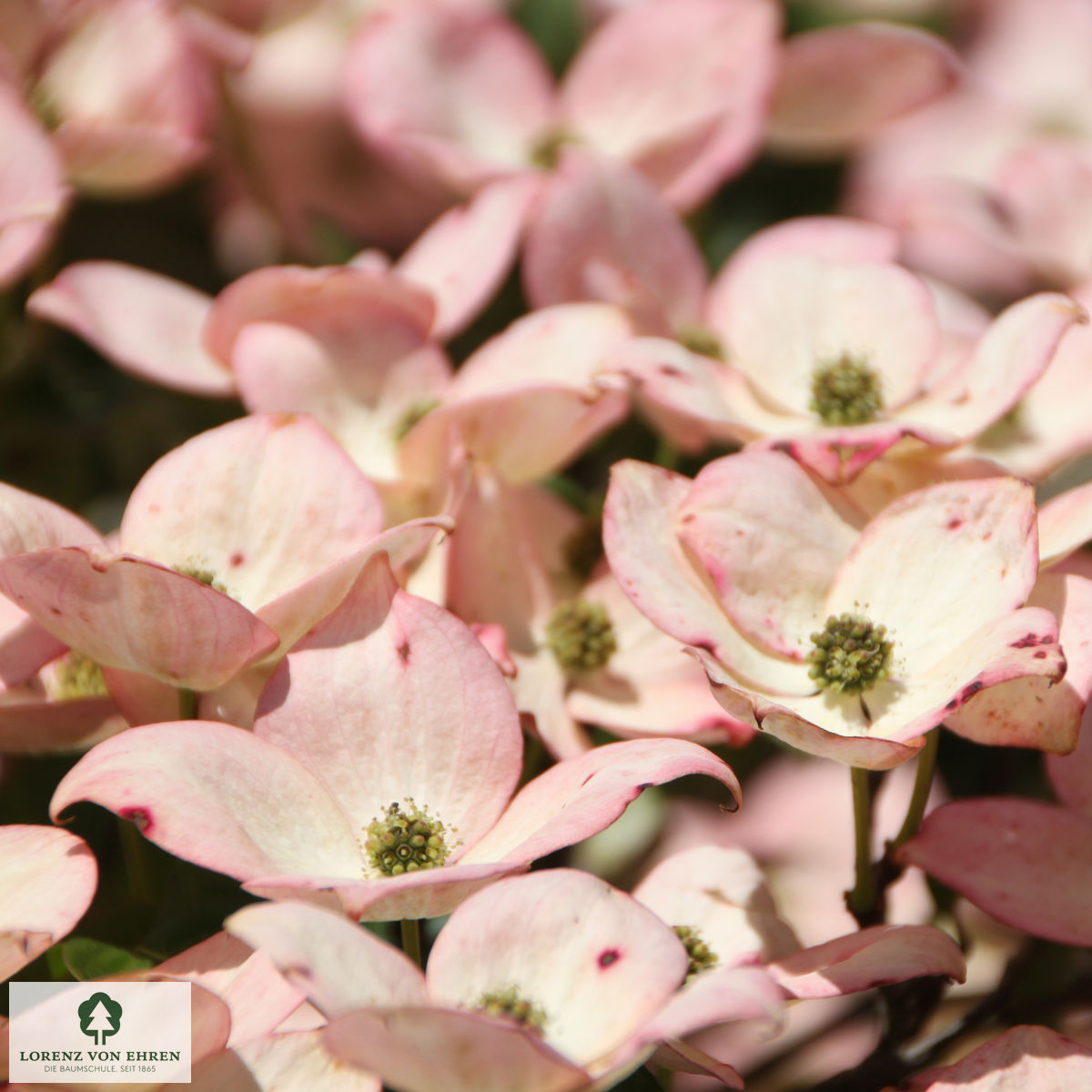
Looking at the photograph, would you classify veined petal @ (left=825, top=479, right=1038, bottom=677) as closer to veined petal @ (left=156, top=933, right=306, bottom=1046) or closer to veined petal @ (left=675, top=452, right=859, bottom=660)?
veined petal @ (left=675, top=452, right=859, bottom=660)

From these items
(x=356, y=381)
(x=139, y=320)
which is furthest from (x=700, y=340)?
(x=139, y=320)

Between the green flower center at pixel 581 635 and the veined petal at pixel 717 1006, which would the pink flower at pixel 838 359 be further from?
the veined petal at pixel 717 1006

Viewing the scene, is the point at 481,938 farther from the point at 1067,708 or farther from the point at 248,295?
the point at 248,295

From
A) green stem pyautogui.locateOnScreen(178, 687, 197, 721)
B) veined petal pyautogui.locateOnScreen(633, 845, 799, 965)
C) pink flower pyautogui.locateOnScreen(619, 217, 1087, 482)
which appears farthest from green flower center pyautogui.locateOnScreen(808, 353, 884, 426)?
green stem pyautogui.locateOnScreen(178, 687, 197, 721)

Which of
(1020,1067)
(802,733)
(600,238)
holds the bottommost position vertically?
(1020,1067)

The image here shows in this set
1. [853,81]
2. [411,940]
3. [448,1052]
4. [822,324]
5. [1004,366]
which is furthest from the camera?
[853,81]

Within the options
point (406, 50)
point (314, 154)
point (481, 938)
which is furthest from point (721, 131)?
point (314, 154)

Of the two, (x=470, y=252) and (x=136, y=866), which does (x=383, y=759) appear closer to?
(x=136, y=866)
